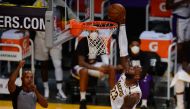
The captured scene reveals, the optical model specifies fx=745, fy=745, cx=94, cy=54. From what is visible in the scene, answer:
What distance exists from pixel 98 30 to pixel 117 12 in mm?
463

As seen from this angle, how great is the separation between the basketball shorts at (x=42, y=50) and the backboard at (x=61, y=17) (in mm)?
1335

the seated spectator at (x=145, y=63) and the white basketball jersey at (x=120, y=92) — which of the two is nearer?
the white basketball jersey at (x=120, y=92)

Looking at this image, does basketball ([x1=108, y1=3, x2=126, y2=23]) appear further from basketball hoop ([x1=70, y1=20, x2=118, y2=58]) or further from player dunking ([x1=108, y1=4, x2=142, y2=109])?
basketball hoop ([x1=70, y1=20, x2=118, y2=58])

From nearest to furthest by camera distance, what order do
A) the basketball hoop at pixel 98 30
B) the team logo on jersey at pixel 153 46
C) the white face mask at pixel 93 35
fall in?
the basketball hoop at pixel 98 30
the white face mask at pixel 93 35
the team logo on jersey at pixel 153 46

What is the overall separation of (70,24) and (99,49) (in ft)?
1.89

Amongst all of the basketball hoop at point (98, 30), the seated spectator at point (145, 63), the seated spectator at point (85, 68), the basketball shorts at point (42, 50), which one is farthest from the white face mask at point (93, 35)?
the basketball shorts at point (42, 50)

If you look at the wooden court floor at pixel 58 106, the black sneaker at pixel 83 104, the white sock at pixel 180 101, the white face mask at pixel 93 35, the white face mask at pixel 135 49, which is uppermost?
the white face mask at pixel 93 35

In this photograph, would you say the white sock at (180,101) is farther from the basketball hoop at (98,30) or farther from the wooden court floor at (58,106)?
the basketball hoop at (98,30)

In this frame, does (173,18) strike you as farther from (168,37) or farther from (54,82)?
(54,82)

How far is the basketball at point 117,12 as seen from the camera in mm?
9918

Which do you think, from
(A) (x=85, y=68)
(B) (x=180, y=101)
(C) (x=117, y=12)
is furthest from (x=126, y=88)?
(A) (x=85, y=68)

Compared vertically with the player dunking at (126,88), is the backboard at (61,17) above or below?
above

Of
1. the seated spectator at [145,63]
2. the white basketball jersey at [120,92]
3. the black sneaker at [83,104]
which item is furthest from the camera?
the black sneaker at [83,104]

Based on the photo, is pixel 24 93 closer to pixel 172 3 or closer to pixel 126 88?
pixel 126 88
